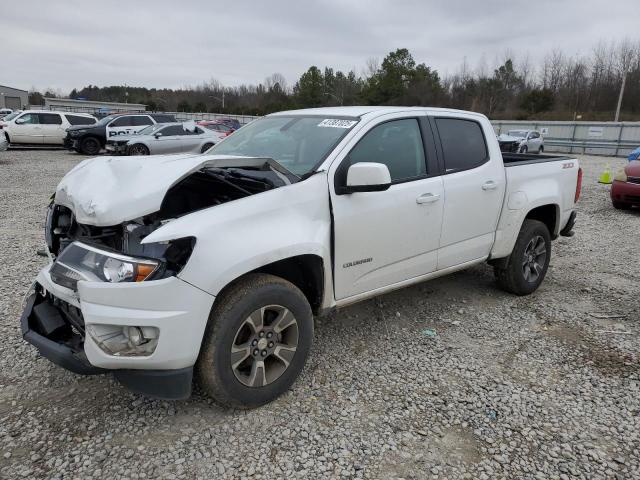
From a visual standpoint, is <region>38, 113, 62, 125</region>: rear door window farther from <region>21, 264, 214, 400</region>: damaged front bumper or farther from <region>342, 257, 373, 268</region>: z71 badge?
<region>342, 257, 373, 268</region>: z71 badge

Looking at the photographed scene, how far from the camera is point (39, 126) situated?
2039cm

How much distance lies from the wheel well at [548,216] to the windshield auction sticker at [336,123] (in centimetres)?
249

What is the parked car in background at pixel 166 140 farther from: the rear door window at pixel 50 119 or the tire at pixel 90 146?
the rear door window at pixel 50 119

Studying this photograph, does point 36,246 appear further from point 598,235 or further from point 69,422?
point 598,235

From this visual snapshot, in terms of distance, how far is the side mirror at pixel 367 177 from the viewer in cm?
303

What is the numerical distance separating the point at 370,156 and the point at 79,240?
6.64 feet

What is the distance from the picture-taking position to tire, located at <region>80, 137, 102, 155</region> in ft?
64.1

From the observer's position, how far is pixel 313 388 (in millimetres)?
3227

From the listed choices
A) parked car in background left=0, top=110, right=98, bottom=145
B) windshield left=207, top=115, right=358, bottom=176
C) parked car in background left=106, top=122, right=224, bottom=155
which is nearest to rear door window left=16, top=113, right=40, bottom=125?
parked car in background left=0, top=110, right=98, bottom=145

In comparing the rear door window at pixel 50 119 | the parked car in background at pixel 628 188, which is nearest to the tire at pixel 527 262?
the parked car in background at pixel 628 188

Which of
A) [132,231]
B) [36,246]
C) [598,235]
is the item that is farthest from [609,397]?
[36,246]

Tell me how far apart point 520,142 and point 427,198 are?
21.4 m

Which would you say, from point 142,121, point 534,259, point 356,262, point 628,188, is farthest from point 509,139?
point 356,262

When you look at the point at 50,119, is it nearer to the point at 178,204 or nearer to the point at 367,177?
the point at 178,204
